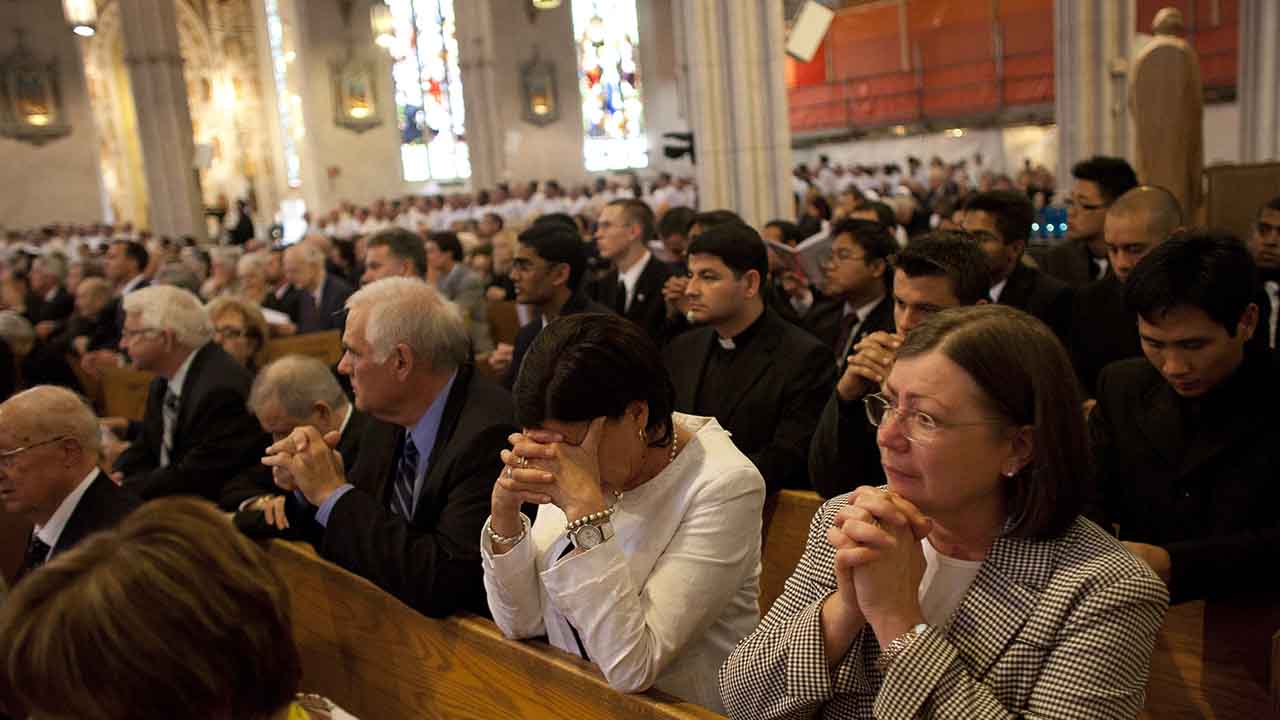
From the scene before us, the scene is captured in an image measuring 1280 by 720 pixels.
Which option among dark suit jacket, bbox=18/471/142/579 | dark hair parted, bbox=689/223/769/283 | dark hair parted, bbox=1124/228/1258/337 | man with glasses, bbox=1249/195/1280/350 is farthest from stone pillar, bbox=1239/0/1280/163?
dark suit jacket, bbox=18/471/142/579

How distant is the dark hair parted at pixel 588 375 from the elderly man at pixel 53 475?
177 cm

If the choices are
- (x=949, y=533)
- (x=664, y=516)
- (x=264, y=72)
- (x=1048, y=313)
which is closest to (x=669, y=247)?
(x=1048, y=313)

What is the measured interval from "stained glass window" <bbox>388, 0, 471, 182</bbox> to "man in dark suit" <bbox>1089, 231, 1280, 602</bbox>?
26835 mm

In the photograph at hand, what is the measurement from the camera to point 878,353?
2.90 metres

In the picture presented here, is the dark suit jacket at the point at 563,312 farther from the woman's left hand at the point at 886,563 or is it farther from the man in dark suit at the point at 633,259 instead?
the woman's left hand at the point at 886,563

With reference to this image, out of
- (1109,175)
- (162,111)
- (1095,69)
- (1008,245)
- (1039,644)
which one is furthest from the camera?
(162,111)

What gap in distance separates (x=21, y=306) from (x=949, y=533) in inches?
485

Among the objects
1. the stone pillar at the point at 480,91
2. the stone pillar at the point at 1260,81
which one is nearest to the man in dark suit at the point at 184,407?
the stone pillar at the point at 1260,81

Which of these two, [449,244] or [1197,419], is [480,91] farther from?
[1197,419]

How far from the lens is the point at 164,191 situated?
1842 cm

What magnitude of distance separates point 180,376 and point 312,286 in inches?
165

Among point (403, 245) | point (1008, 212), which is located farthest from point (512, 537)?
point (403, 245)

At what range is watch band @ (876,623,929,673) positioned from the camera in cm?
160

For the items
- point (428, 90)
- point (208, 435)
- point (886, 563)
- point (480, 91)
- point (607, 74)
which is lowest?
point (208, 435)
